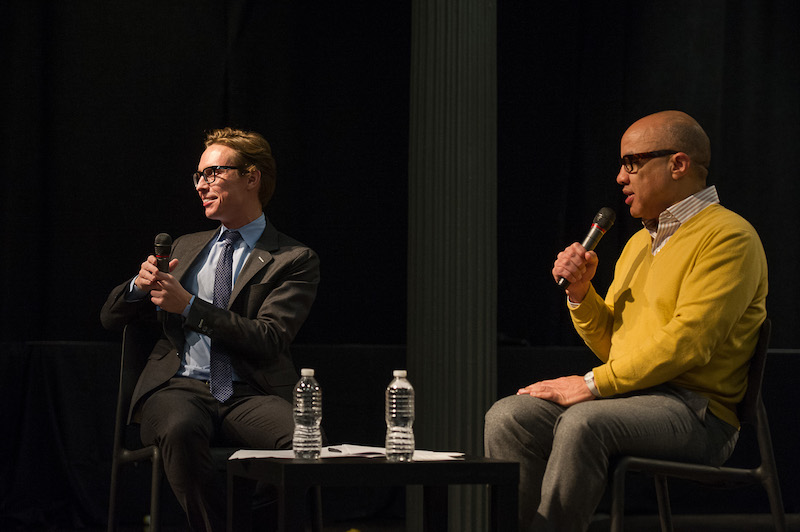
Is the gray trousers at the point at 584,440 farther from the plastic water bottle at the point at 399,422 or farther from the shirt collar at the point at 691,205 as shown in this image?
the shirt collar at the point at 691,205

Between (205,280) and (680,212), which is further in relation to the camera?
(205,280)

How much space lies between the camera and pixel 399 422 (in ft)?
6.08

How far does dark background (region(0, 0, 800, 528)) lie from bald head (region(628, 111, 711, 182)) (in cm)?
130

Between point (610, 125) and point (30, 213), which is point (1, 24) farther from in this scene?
point (610, 125)

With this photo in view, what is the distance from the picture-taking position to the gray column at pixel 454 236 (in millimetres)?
3035

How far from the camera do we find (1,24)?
344 centimetres

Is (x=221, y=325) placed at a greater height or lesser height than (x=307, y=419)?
greater

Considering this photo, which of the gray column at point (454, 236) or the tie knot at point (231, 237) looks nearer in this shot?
the tie knot at point (231, 237)

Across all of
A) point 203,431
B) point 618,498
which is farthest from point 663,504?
point 203,431

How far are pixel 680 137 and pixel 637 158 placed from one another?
0.12 meters

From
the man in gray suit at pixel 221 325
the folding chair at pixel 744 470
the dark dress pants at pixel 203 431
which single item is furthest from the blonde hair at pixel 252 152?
the folding chair at pixel 744 470

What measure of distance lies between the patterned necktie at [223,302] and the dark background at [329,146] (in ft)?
2.91

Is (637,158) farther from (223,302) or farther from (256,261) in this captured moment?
(223,302)

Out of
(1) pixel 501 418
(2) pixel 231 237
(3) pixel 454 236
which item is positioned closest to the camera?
(1) pixel 501 418
